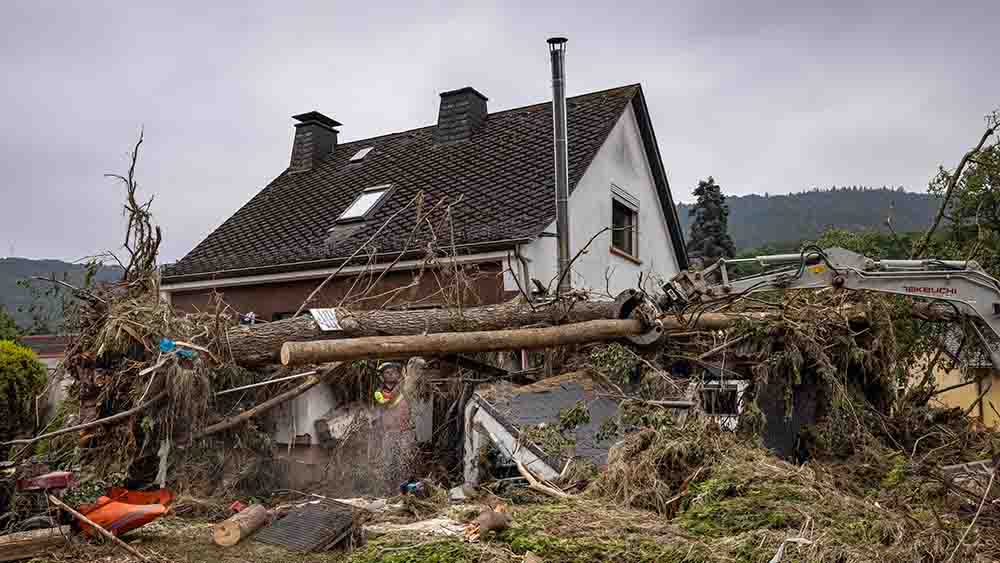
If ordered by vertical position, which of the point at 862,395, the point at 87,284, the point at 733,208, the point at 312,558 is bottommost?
the point at 312,558

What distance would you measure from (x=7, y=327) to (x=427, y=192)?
10.6m

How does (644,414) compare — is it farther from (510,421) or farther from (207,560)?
(207,560)

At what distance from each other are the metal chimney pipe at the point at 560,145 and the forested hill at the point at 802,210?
44.3 meters

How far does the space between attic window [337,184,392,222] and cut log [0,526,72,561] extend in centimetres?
801

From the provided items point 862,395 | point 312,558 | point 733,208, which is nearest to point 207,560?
point 312,558

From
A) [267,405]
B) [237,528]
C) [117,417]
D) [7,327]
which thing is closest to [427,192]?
[267,405]

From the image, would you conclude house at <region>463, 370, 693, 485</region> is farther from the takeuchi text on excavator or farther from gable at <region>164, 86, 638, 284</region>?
gable at <region>164, 86, 638, 284</region>

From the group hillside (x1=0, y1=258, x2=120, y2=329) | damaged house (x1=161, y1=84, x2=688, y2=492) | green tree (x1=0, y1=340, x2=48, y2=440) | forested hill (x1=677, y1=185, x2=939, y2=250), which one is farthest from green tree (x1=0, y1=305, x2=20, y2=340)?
forested hill (x1=677, y1=185, x2=939, y2=250)

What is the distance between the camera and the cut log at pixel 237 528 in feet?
18.7

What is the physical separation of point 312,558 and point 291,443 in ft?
9.49

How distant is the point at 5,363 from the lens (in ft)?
Answer: 20.4

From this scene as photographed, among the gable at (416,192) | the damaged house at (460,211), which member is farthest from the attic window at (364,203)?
the gable at (416,192)

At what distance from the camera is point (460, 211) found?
470 inches

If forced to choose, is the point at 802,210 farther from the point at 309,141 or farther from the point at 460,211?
the point at 460,211
